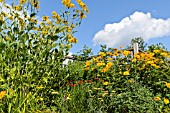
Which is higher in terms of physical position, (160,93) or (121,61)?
(121,61)

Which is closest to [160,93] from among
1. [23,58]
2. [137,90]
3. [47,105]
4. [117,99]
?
[137,90]

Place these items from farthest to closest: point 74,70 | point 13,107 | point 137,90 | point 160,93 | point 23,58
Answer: point 74,70
point 160,93
point 137,90
point 23,58
point 13,107

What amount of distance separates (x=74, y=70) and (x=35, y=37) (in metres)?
1.81

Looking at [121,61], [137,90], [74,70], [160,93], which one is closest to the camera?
[137,90]

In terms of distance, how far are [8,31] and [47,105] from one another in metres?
1.38

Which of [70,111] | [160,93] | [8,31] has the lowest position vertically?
[70,111]

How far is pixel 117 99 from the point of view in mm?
4219

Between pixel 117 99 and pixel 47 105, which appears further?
pixel 47 105

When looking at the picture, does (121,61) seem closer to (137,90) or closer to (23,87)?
(137,90)

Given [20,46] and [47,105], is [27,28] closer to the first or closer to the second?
[20,46]

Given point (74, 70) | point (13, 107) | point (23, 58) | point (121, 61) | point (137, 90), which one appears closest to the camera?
point (13, 107)

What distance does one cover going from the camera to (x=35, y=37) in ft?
14.8

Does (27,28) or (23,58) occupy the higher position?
(27,28)

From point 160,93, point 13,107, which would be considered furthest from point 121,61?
point 13,107
